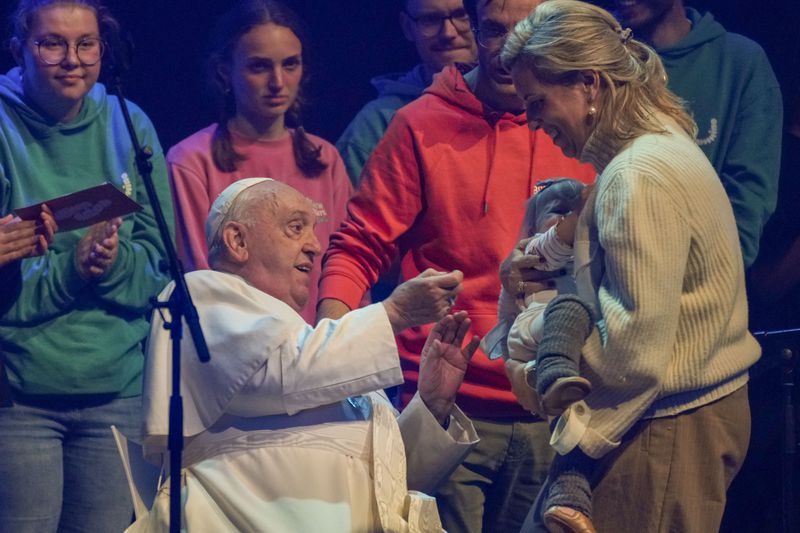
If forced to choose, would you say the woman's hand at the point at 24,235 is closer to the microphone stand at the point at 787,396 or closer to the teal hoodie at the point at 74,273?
the teal hoodie at the point at 74,273

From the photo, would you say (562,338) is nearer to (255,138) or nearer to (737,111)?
(737,111)

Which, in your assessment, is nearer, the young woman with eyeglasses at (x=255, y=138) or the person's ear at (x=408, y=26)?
the young woman with eyeglasses at (x=255, y=138)

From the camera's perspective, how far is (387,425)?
11.3ft

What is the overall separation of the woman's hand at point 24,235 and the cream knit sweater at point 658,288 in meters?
1.75

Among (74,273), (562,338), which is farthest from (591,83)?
(74,273)

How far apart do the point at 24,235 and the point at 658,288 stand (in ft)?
6.71

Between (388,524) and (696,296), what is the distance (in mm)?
950

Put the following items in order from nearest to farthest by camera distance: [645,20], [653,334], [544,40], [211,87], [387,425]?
[653,334], [544,40], [387,425], [645,20], [211,87]

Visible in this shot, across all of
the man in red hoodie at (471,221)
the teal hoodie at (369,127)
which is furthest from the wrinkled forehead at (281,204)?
the teal hoodie at (369,127)

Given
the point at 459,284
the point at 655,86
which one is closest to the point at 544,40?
the point at 655,86

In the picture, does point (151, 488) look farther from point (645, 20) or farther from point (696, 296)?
point (645, 20)

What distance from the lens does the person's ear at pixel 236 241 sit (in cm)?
356

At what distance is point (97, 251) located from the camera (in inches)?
168

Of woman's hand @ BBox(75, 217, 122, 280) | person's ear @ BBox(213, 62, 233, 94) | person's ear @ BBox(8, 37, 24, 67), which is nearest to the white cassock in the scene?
woman's hand @ BBox(75, 217, 122, 280)
